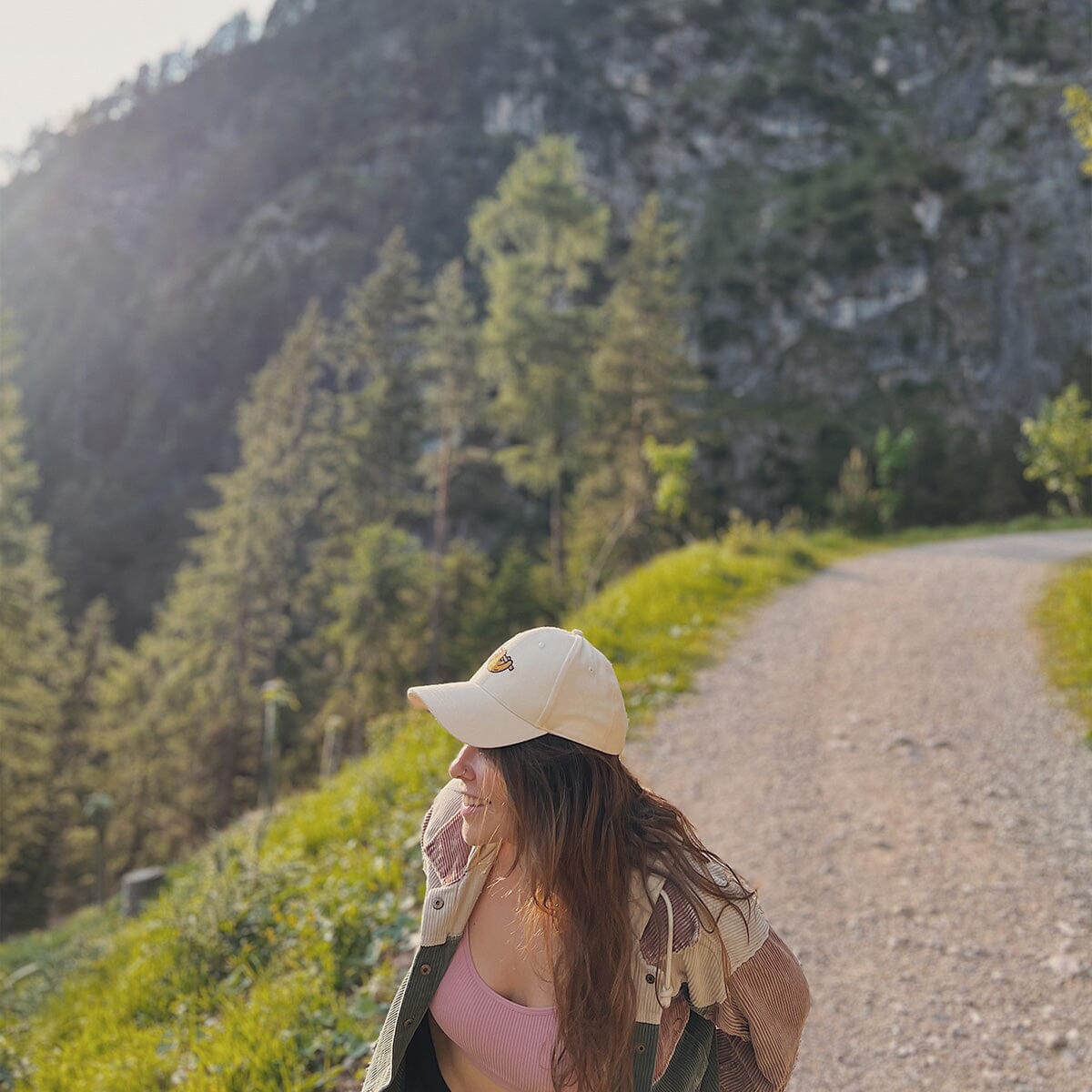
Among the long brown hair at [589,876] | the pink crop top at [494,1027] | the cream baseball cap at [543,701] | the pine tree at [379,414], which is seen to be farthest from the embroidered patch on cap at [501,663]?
the pine tree at [379,414]

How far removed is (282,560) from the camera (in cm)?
2808

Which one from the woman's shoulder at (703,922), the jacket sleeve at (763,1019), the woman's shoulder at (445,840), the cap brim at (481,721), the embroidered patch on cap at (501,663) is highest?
the embroidered patch on cap at (501,663)

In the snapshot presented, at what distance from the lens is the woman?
1.65 meters

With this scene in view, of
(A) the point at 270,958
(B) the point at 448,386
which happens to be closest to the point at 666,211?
(B) the point at 448,386

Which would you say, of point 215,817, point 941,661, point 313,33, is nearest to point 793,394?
point 215,817

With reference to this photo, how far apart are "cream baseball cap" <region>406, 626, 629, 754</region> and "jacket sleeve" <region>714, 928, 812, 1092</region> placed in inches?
20.4

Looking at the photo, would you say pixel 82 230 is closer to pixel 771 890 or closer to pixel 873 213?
pixel 873 213

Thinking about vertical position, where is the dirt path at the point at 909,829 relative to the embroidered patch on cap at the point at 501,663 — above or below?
below

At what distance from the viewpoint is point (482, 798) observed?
1809mm

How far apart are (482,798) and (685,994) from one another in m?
0.56

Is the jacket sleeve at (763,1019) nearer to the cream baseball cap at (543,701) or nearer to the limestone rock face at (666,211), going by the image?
the cream baseball cap at (543,701)

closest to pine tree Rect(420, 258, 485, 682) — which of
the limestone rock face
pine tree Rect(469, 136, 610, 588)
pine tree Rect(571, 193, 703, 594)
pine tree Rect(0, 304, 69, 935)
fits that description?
pine tree Rect(469, 136, 610, 588)

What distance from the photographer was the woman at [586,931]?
165cm

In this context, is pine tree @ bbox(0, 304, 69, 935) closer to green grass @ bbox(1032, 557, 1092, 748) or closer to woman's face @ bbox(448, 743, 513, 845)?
green grass @ bbox(1032, 557, 1092, 748)
